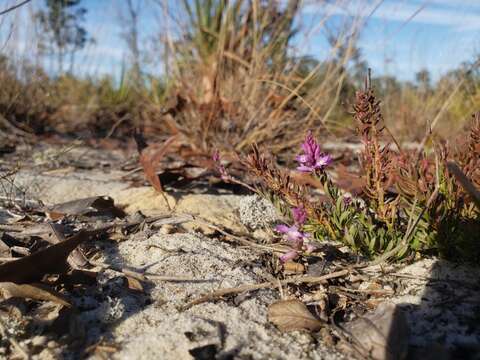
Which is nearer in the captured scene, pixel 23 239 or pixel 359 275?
pixel 359 275

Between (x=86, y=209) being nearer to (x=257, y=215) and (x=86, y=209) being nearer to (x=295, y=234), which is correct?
(x=257, y=215)

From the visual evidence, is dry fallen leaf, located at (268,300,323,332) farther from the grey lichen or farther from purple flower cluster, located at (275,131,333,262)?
the grey lichen

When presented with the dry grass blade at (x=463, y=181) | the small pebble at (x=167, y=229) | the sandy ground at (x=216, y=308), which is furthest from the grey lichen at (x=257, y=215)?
the dry grass blade at (x=463, y=181)

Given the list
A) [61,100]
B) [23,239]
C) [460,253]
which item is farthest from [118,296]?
[61,100]

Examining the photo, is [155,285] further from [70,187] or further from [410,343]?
[70,187]

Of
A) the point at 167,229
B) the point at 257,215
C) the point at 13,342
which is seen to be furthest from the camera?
the point at 257,215

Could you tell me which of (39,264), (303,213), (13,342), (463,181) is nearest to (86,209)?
(39,264)

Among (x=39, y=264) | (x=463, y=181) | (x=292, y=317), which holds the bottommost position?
(x=292, y=317)
